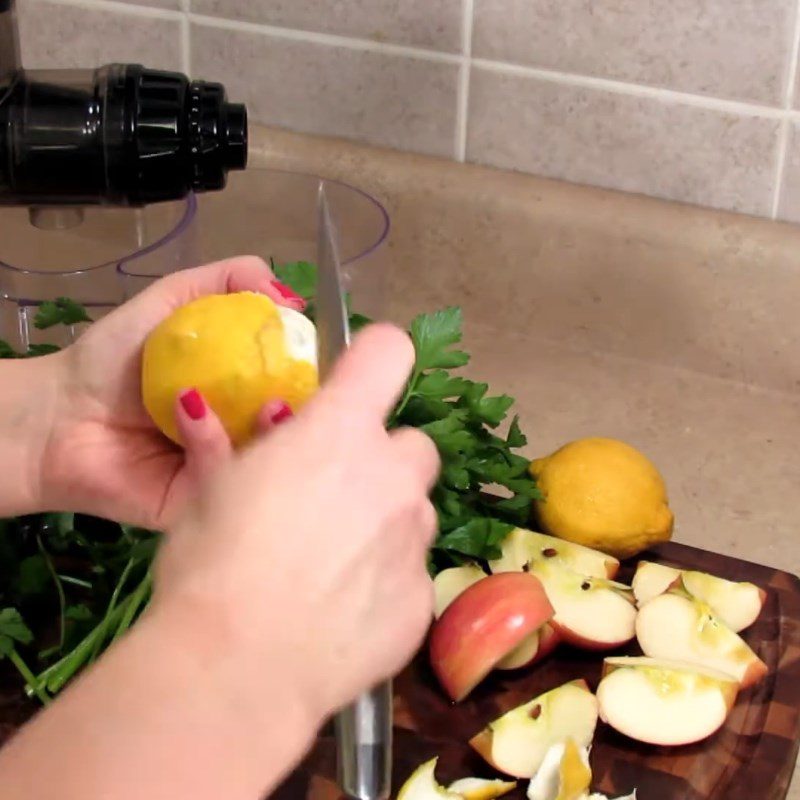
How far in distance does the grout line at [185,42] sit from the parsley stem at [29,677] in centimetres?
56

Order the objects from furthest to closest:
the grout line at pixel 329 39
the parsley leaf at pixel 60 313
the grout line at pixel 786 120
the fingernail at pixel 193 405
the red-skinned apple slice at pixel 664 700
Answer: the grout line at pixel 329 39
the grout line at pixel 786 120
the parsley leaf at pixel 60 313
the red-skinned apple slice at pixel 664 700
the fingernail at pixel 193 405

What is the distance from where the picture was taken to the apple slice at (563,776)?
624mm

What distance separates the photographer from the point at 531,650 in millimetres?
705

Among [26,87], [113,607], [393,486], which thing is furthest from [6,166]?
[393,486]

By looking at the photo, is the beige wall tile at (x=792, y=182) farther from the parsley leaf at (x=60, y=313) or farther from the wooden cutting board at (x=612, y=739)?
the parsley leaf at (x=60, y=313)

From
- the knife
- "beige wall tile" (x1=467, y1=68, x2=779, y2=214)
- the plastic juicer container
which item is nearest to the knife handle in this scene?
the knife

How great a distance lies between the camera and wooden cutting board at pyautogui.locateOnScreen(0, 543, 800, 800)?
648 mm

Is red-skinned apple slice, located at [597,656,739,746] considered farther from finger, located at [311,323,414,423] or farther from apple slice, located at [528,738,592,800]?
finger, located at [311,323,414,423]

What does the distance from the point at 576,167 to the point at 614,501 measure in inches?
13.3

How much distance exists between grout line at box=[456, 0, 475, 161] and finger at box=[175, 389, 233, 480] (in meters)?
0.53

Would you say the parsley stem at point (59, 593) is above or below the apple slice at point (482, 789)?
above

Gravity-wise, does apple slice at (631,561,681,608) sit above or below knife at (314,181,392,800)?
below

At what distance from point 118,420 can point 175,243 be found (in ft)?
0.93

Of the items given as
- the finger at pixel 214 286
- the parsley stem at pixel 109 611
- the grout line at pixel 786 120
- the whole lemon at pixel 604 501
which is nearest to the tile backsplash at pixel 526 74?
the grout line at pixel 786 120
